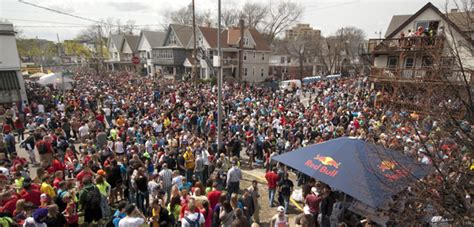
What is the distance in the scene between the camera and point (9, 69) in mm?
20297

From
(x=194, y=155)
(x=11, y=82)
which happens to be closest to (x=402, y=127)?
(x=194, y=155)

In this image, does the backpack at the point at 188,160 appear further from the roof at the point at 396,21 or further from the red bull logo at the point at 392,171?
the roof at the point at 396,21

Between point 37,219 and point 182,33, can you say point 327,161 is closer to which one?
point 37,219

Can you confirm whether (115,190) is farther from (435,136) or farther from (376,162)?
(435,136)

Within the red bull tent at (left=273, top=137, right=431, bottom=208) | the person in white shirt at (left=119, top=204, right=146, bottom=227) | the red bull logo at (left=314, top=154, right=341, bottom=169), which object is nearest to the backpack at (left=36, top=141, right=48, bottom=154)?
the person in white shirt at (left=119, top=204, right=146, bottom=227)

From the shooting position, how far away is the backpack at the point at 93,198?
682cm

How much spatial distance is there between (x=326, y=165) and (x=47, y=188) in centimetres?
683

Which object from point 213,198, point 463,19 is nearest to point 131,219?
point 213,198

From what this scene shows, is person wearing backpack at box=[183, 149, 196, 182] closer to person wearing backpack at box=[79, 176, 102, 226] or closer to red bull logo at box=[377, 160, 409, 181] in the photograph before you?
person wearing backpack at box=[79, 176, 102, 226]

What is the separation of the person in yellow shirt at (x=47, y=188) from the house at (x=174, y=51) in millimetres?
39943

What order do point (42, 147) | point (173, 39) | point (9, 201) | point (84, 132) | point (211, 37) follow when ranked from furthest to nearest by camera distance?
point (173, 39) < point (211, 37) < point (84, 132) < point (42, 147) < point (9, 201)

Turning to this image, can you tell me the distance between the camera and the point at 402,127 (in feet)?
21.9

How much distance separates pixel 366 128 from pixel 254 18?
53.9m

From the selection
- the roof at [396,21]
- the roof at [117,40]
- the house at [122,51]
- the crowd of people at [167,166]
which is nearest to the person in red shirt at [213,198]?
the crowd of people at [167,166]
